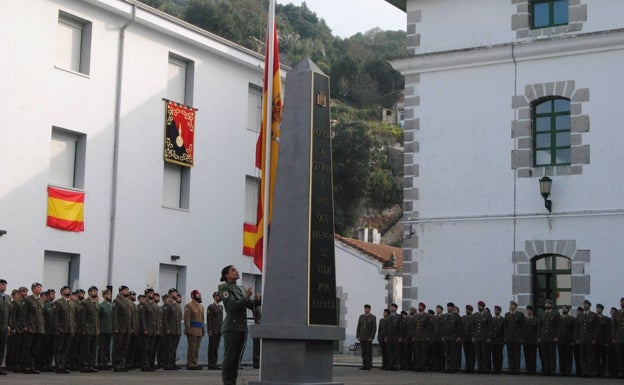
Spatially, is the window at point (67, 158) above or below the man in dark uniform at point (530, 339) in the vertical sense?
above

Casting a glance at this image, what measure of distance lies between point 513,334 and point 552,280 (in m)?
1.86

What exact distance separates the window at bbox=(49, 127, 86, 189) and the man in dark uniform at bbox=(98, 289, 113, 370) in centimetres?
369

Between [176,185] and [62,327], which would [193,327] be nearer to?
[62,327]

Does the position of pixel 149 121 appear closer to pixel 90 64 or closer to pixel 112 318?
pixel 90 64

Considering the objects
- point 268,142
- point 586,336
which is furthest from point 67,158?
point 586,336

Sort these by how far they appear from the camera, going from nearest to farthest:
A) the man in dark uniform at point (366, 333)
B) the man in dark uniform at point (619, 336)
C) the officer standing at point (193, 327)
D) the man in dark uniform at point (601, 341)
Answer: the man in dark uniform at point (619, 336), the man in dark uniform at point (601, 341), the officer standing at point (193, 327), the man in dark uniform at point (366, 333)

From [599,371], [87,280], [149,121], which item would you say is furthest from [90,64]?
[599,371]

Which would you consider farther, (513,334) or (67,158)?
(67,158)

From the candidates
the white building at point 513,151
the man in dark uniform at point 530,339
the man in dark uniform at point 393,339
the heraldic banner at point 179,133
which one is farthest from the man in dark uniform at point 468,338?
the heraldic banner at point 179,133

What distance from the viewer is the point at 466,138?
26.1 meters

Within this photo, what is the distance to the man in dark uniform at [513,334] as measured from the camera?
78.3 feet

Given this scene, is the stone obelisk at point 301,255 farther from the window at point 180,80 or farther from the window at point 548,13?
the window at point 180,80

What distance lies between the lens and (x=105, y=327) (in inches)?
900

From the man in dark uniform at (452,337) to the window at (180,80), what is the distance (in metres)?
9.51
